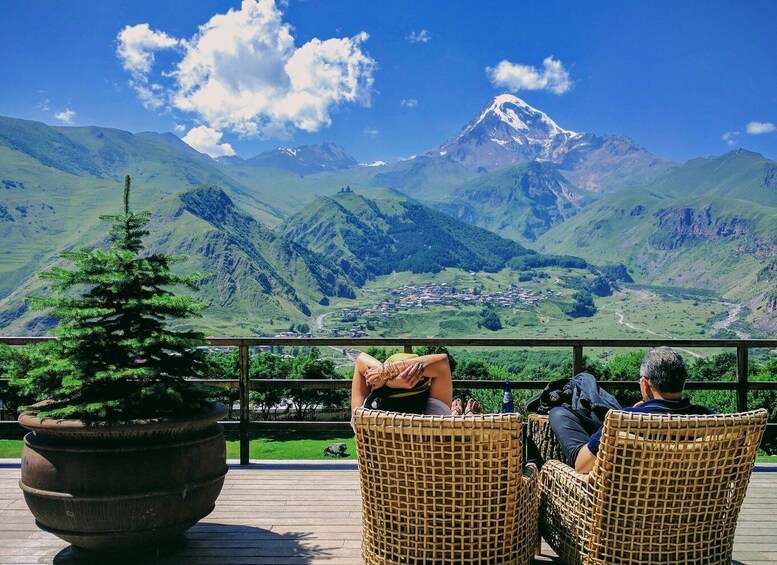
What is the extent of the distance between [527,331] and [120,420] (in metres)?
143

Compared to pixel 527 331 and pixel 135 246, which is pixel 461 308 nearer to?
pixel 527 331

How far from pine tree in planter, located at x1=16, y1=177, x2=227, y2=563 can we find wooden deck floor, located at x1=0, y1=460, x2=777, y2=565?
12.0 inches

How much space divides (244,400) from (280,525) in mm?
1564

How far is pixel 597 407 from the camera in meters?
3.19

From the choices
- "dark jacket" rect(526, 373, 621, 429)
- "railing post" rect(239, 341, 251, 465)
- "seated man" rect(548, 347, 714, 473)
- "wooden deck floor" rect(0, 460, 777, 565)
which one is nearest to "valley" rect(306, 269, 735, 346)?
"railing post" rect(239, 341, 251, 465)

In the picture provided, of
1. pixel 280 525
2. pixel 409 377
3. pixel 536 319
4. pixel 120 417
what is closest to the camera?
pixel 409 377

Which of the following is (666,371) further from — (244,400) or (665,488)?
(244,400)

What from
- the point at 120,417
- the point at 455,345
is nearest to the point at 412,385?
the point at 120,417

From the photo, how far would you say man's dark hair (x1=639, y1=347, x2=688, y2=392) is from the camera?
2830 mm

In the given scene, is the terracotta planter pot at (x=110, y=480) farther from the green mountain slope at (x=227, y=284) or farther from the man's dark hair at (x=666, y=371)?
the green mountain slope at (x=227, y=284)

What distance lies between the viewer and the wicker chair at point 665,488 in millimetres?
2545

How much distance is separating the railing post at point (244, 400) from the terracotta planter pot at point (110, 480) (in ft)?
6.83

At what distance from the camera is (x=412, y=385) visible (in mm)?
A: 3084

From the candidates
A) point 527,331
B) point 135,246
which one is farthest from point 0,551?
point 527,331
